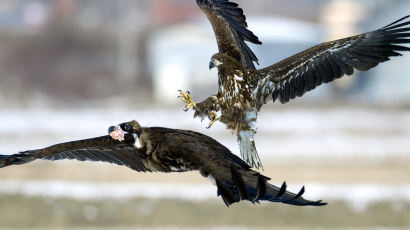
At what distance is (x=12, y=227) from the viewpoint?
14.8 m

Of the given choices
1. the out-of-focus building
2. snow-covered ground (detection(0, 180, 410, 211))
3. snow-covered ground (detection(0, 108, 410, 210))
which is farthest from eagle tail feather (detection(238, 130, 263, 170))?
the out-of-focus building

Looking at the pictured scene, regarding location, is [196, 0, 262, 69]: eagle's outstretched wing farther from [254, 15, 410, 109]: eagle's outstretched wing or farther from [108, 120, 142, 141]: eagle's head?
[108, 120, 142, 141]: eagle's head

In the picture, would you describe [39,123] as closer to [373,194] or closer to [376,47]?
[373,194]

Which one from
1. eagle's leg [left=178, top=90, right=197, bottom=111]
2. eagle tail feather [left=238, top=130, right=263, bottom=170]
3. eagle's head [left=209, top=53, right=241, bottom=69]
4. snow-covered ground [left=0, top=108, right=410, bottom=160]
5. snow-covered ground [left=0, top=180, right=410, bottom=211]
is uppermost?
snow-covered ground [left=0, top=108, right=410, bottom=160]

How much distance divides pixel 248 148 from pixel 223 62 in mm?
523

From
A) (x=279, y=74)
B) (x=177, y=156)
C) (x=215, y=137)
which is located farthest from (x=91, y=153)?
(x=215, y=137)

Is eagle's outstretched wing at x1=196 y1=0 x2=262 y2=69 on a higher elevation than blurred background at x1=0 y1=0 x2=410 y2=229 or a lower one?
lower

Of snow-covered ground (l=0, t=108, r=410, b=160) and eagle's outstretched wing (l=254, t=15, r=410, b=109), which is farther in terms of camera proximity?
snow-covered ground (l=0, t=108, r=410, b=160)

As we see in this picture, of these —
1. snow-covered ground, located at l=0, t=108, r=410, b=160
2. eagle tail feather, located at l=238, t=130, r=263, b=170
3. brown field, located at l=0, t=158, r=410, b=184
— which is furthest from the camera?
snow-covered ground, located at l=0, t=108, r=410, b=160

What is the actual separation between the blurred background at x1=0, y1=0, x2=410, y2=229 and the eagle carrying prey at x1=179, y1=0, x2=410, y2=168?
380 inches

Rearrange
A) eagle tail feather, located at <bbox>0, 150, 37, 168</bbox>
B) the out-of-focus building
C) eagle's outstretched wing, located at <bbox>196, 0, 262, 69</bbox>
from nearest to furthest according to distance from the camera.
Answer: eagle tail feather, located at <bbox>0, 150, 37, 168</bbox>
eagle's outstretched wing, located at <bbox>196, 0, 262, 69</bbox>
the out-of-focus building

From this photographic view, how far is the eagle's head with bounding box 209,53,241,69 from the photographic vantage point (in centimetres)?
506

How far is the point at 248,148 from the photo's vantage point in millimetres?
4953

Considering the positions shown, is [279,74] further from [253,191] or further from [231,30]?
[253,191]
